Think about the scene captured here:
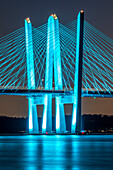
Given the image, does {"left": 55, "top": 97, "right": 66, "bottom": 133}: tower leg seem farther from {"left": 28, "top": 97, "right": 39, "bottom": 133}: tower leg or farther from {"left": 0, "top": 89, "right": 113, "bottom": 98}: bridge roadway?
{"left": 28, "top": 97, "right": 39, "bottom": 133}: tower leg

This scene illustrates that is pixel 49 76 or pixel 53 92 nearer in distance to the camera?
pixel 49 76

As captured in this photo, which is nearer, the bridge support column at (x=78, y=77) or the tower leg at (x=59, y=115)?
the bridge support column at (x=78, y=77)

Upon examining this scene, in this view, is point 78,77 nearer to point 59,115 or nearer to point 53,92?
point 53,92

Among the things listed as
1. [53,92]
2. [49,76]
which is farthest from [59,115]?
[49,76]

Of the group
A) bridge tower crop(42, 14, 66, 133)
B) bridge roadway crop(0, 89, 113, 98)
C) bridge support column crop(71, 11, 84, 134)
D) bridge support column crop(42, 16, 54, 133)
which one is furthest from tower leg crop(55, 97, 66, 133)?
bridge support column crop(71, 11, 84, 134)

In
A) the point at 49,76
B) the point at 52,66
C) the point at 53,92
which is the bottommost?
the point at 53,92

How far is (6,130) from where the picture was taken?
257ft

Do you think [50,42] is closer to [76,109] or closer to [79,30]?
[79,30]

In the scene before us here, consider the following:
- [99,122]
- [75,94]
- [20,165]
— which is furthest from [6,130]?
[20,165]

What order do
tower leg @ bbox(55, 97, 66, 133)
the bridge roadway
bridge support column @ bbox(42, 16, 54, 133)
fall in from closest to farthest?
1. the bridge roadway
2. bridge support column @ bbox(42, 16, 54, 133)
3. tower leg @ bbox(55, 97, 66, 133)

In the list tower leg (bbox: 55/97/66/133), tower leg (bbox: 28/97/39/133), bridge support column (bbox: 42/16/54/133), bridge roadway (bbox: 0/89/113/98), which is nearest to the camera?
bridge roadway (bbox: 0/89/113/98)

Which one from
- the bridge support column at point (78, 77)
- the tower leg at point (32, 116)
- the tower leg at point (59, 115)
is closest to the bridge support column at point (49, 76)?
the tower leg at point (59, 115)

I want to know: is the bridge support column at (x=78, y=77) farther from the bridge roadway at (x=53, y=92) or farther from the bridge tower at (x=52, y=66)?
the bridge tower at (x=52, y=66)

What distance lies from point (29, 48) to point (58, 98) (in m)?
4.75
